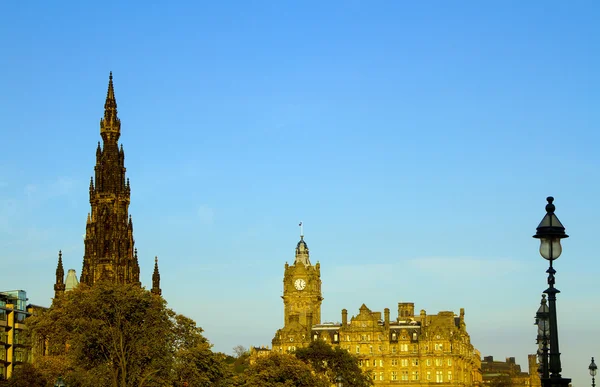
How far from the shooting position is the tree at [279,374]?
423 feet

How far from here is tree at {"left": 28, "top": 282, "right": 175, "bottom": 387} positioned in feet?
305

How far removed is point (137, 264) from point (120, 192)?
30.4ft

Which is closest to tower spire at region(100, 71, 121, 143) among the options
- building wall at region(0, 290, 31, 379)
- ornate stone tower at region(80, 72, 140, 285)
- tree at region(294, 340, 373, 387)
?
ornate stone tower at region(80, 72, 140, 285)

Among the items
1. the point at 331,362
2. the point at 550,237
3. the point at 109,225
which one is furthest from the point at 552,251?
the point at 331,362

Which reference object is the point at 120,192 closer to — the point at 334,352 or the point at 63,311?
the point at 63,311

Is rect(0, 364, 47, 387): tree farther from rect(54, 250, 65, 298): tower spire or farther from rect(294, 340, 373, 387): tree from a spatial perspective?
rect(294, 340, 373, 387): tree

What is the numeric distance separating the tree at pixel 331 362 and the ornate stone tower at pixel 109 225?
1812 inches

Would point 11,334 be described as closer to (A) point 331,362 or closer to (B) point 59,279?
(B) point 59,279

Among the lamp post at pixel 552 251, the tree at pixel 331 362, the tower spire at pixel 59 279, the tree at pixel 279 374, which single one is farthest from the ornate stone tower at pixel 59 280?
the lamp post at pixel 552 251

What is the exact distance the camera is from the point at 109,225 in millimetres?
127625

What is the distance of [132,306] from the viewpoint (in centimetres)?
9506

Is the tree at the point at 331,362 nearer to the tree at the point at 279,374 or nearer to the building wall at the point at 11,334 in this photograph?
the tree at the point at 279,374

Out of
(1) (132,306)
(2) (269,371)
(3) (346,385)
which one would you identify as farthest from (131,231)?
(3) (346,385)

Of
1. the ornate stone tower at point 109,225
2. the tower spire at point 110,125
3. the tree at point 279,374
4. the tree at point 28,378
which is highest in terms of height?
the tower spire at point 110,125
